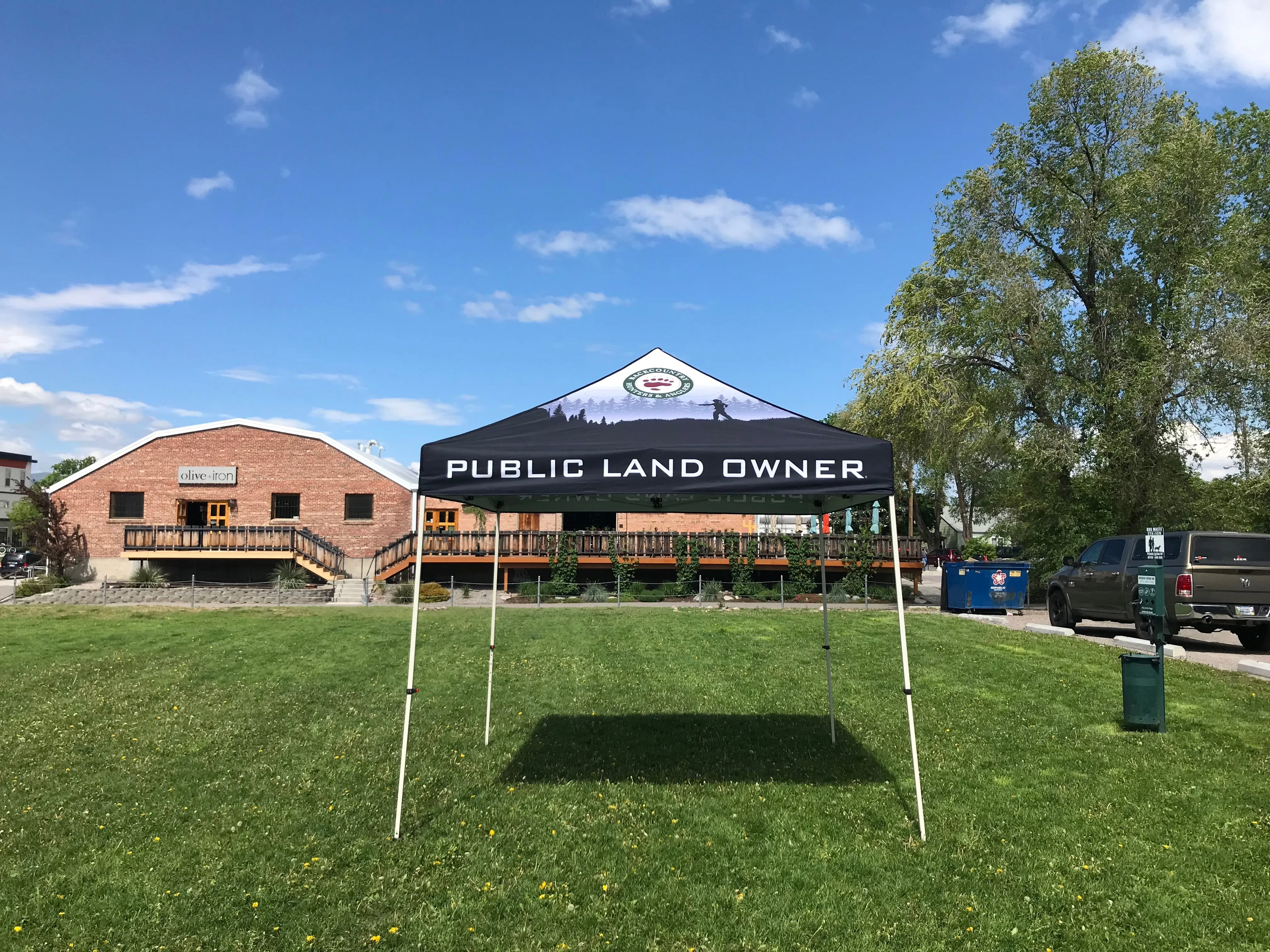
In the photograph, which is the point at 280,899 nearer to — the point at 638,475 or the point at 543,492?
the point at 543,492

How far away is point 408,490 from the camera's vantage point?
1427 inches

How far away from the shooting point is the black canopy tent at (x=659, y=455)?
5.68 meters

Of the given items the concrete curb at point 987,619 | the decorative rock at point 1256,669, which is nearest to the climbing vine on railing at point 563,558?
the concrete curb at point 987,619

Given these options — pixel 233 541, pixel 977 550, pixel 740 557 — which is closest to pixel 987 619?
pixel 740 557

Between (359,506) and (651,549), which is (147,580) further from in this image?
(651,549)

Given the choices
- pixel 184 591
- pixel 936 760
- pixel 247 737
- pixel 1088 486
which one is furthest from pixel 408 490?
pixel 936 760

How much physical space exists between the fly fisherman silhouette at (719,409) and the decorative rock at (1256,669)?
9024mm

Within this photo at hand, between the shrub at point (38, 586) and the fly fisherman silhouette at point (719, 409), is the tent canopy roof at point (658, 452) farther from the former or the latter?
the shrub at point (38, 586)

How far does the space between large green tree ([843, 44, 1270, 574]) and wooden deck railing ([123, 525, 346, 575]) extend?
21.6 meters

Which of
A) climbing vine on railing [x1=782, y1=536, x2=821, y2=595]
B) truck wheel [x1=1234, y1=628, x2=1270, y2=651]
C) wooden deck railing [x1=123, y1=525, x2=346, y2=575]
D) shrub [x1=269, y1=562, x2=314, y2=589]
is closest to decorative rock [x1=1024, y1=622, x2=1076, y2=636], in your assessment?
truck wheel [x1=1234, y1=628, x2=1270, y2=651]

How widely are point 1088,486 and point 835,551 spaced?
7.96 metres

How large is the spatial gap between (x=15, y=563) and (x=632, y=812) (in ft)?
181

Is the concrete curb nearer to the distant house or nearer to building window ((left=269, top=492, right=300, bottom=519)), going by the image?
building window ((left=269, top=492, right=300, bottom=519))

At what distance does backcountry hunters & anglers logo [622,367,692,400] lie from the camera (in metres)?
6.59
